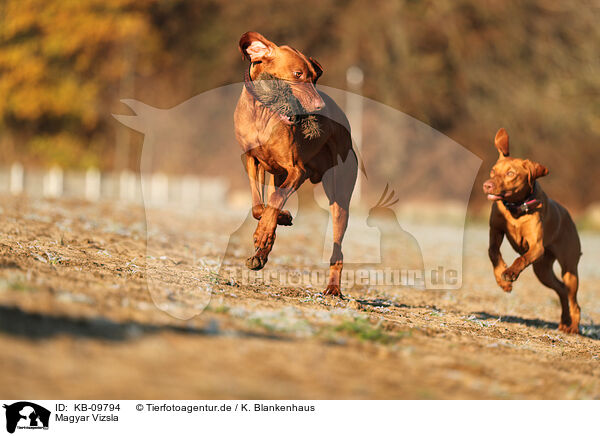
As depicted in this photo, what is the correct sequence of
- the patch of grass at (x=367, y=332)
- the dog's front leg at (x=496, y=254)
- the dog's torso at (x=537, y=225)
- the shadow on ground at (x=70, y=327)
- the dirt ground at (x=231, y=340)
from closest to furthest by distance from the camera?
1. the dirt ground at (x=231, y=340)
2. the shadow on ground at (x=70, y=327)
3. the patch of grass at (x=367, y=332)
4. the dog's front leg at (x=496, y=254)
5. the dog's torso at (x=537, y=225)

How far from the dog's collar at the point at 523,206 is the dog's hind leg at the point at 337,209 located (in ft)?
6.42

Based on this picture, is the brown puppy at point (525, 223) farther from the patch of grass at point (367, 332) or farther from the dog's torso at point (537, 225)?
the patch of grass at point (367, 332)

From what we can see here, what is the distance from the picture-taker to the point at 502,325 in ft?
26.8

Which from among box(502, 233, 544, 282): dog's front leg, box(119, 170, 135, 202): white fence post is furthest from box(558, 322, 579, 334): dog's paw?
box(119, 170, 135, 202): white fence post

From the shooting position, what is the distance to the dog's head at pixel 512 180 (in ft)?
25.6

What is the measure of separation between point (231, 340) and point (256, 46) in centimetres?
322

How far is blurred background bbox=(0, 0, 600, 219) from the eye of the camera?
30.0m

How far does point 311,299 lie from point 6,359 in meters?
4.00

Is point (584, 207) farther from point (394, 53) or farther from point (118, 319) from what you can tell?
point (118, 319)

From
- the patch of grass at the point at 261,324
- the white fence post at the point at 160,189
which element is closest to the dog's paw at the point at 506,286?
the patch of grass at the point at 261,324

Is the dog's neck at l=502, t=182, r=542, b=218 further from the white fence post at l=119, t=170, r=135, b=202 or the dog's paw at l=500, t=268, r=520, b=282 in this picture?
the white fence post at l=119, t=170, r=135, b=202

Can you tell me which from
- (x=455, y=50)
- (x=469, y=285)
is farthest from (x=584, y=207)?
(x=469, y=285)

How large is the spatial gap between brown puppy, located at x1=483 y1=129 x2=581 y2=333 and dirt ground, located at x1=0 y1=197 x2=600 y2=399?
71 centimetres
